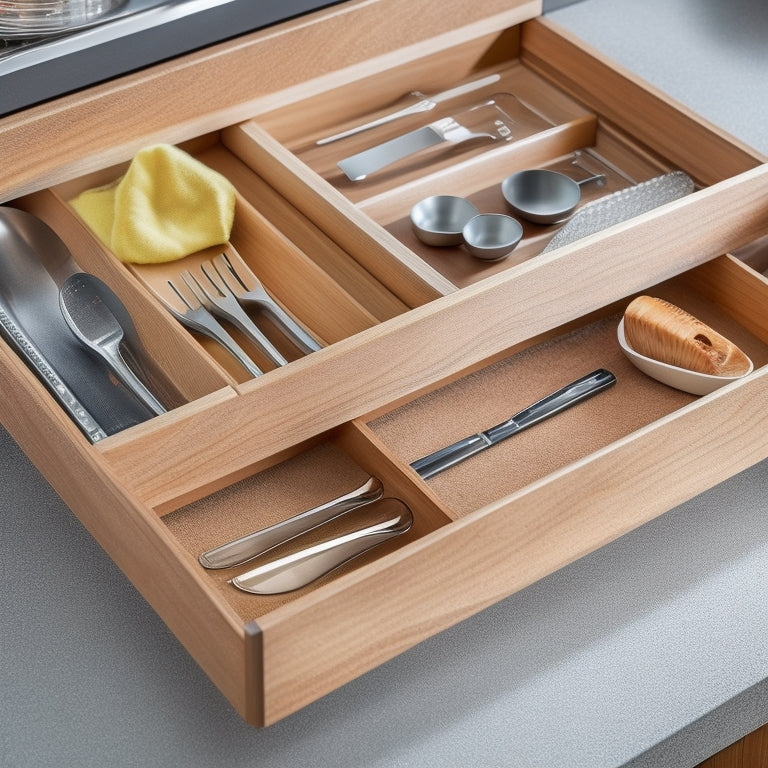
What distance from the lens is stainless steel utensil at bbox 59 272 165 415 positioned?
0.98m

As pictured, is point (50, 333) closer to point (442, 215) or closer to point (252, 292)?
point (252, 292)

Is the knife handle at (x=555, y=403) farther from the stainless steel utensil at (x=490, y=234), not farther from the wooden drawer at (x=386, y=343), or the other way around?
the stainless steel utensil at (x=490, y=234)

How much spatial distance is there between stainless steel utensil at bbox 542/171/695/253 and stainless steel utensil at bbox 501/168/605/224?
0.03m

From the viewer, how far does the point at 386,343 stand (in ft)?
3.00

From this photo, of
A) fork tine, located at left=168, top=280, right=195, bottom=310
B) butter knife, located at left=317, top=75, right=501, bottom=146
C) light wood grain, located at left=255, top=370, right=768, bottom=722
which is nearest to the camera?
light wood grain, located at left=255, top=370, right=768, bottom=722

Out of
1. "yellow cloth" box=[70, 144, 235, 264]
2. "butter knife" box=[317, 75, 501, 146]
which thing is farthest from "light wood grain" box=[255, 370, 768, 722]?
"butter knife" box=[317, 75, 501, 146]

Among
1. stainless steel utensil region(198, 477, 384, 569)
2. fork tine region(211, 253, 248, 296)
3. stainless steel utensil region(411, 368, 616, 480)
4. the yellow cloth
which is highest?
the yellow cloth

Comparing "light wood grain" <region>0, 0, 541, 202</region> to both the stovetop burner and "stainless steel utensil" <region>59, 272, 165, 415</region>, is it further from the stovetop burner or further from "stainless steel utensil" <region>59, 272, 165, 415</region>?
"stainless steel utensil" <region>59, 272, 165, 415</region>

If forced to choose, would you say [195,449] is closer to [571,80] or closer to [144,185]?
[144,185]

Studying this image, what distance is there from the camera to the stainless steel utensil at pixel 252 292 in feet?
3.37

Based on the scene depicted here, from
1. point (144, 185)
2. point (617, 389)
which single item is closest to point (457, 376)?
point (617, 389)

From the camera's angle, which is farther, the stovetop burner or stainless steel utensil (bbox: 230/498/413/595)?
the stovetop burner

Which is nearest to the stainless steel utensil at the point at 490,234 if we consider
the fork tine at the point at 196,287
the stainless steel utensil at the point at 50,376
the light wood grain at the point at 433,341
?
the light wood grain at the point at 433,341

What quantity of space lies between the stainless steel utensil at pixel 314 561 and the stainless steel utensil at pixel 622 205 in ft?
1.09
